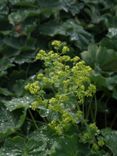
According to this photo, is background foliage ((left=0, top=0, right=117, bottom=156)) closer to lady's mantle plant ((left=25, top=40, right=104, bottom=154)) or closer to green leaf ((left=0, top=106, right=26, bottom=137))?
green leaf ((left=0, top=106, right=26, bottom=137))

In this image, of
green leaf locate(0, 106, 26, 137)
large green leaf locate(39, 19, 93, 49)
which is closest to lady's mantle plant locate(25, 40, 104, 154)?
green leaf locate(0, 106, 26, 137)

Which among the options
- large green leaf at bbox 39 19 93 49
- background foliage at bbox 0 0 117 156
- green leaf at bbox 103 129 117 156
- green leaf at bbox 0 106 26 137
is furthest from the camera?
large green leaf at bbox 39 19 93 49

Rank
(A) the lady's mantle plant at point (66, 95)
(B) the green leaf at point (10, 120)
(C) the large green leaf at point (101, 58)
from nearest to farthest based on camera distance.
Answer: (A) the lady's mantle plant at point (66, 95) < (B) the green leaf at point (10, 120) < (C) the large green leaf at point (101, 58)

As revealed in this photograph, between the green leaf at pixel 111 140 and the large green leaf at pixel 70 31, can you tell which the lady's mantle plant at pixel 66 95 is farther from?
the large green leaf at pixel 70 31

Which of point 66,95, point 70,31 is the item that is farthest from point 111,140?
point 70,31

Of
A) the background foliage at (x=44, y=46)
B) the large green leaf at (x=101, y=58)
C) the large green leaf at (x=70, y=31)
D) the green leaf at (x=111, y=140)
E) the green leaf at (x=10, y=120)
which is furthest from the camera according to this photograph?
the large green leaf at (x=70, y=31)

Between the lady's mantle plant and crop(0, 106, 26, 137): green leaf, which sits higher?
the lady's mantle plant

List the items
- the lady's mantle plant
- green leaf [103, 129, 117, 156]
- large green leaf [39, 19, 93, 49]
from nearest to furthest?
the lady's mantle plant, green leaf [103, 129, 117, 156], large green leaf [39, 19, 93, 49]

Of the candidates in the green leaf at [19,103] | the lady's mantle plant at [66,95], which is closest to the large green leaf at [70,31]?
the green leaf at [19,103]
